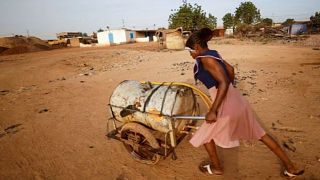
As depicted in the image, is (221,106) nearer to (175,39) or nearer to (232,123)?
(232,123)

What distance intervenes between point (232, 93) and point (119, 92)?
173 cm

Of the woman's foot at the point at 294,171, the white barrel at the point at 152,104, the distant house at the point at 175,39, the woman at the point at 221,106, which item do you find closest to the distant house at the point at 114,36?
the distant house at the point at 175,39

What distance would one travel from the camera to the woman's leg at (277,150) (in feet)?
9.18

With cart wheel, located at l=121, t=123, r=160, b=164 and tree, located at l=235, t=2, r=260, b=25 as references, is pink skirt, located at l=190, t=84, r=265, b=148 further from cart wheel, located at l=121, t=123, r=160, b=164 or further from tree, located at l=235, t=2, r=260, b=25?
tree, located at l=235, t=2, r=260, b=25

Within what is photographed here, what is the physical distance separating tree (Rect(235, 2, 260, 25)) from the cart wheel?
71717 mm

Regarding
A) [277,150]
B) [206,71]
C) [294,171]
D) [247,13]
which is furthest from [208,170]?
[247,13]

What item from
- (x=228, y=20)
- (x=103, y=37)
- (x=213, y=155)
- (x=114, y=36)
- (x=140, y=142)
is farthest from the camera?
(x=228, y=20)

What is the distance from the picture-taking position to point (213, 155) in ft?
10.2

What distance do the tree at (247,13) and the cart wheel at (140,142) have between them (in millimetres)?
71717

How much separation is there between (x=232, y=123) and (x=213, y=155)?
2.10ft

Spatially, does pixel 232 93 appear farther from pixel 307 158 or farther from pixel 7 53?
pixel 7 53

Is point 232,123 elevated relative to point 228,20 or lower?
lower

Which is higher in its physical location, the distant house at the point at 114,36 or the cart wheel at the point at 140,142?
the distant house at the point at 114,36

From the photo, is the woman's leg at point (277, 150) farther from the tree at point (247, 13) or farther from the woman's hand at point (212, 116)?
the tree at point (247, 13)
